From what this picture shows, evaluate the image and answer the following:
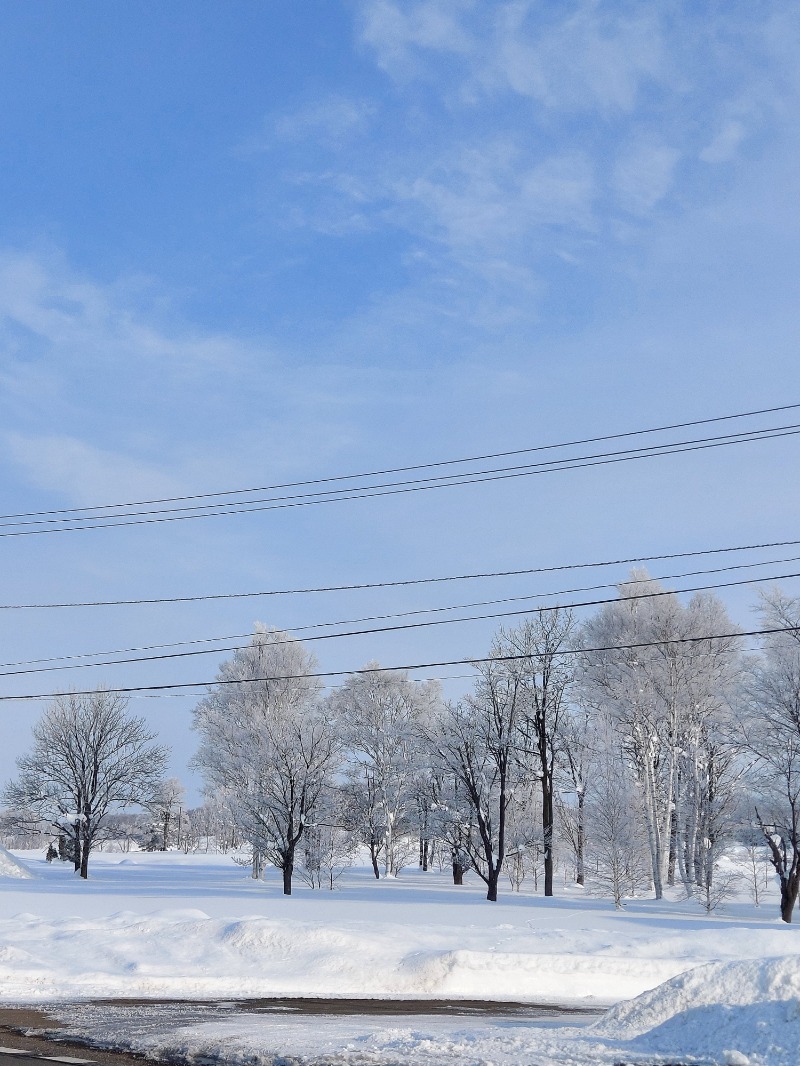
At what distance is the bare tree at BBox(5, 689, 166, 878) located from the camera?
48781 millimetres

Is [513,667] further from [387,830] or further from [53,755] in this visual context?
[53,755]

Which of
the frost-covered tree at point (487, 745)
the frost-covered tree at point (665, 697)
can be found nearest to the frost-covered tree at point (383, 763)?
the frost-covered tree at point (487, 745)

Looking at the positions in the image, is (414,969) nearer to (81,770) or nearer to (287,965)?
(287,965)

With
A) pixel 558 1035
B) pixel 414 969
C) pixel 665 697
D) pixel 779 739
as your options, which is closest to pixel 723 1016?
pixel 558 1035

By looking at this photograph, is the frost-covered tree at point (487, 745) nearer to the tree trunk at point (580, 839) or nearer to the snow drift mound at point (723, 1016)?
the tree trunk at point (580, 839)

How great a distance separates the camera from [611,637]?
131 feet

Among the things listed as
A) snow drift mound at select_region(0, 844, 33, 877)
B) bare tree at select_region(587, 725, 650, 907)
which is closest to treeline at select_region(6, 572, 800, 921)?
bare tree at select_region(587, 725, 650, 907)

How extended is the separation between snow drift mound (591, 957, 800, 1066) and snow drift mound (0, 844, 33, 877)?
40.0 m

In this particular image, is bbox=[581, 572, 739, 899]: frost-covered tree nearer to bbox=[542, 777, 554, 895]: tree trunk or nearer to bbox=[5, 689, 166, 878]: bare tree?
bbox=[542, 777, 554, 895]: tree trunk

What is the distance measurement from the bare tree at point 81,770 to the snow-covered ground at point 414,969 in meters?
13.0

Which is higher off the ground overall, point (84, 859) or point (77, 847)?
point (77, 847)

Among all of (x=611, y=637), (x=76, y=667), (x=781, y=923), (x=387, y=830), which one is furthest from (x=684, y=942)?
(x=387, y=830)

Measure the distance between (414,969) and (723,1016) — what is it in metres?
8.83

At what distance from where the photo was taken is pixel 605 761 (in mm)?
37031
